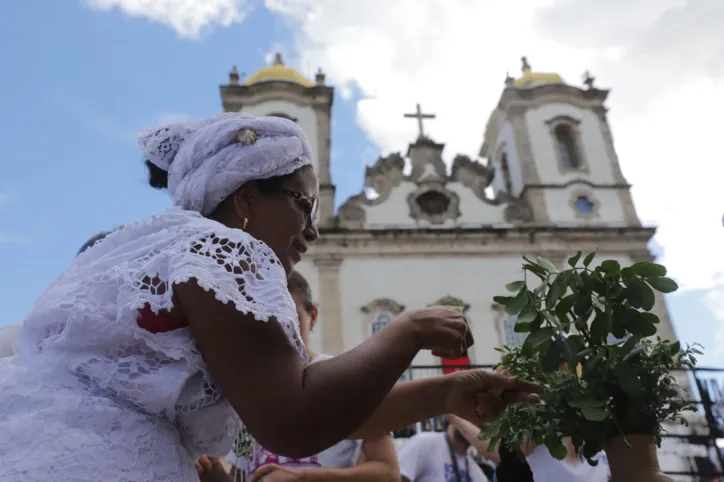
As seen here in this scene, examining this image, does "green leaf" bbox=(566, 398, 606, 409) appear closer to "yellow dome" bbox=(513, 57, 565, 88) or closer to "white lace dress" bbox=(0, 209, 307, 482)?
"white lace dress" bbox=(0, 209, 307, 482)

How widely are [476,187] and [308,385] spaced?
1841cm

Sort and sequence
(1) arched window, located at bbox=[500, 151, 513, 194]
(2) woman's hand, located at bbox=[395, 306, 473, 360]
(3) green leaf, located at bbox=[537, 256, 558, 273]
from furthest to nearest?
(1) arched window, located at bbox=[500, 151, 513, 194], (3) green leaf, located at bbox=[537, 256, 558, 273], (2) woman's hand, located at bbox=[395, 306, 473, 360]

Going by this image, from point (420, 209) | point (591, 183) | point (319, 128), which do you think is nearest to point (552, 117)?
point (591, 183)

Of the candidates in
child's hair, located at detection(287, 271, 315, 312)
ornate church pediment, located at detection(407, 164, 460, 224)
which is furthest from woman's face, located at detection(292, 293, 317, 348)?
ornate church pediment, located at detection(407, 164, 460, 224)

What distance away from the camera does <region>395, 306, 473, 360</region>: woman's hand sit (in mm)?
1313

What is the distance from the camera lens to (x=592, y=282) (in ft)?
5.83

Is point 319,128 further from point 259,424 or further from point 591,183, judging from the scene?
point 259,424

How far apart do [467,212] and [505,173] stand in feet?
10.5

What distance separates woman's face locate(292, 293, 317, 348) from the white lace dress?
182 centimetres

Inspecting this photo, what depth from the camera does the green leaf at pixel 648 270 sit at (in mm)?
1758

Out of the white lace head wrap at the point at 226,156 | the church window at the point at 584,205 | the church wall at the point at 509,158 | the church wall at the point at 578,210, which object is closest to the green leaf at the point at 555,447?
the white lace head wrap at the point at 226,156

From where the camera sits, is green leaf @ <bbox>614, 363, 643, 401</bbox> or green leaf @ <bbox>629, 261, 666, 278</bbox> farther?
green leaf @ <bbox>629, 261, 666, 278</bbox>

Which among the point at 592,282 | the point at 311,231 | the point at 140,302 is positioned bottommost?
the point at 140,302

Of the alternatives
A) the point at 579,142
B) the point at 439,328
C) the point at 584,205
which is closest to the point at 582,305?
the point at 439,328
